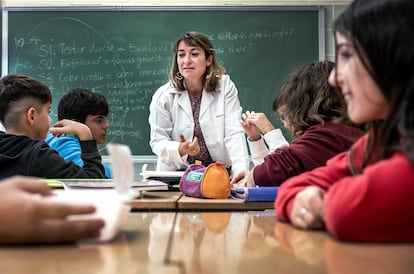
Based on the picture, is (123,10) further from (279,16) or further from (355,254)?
(355,254)

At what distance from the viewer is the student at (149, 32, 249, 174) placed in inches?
111

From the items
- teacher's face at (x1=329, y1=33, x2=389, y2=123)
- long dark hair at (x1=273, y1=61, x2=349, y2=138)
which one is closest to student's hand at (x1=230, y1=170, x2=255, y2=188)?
long dark hair at (x1=273, y1=61, x2=349, y2=138)

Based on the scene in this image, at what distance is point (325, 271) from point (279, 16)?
3.48 metres

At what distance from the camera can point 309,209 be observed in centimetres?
87

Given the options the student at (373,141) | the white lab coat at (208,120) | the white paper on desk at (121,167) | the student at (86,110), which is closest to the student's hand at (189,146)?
the white lab coat at (208,120)

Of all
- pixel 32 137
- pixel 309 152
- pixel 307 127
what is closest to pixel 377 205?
pixel 309 152

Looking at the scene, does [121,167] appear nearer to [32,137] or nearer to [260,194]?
[260,194]

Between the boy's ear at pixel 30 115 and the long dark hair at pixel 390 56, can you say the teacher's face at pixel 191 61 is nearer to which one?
the boy's ear at pixel 30 115

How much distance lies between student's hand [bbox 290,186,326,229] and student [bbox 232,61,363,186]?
24.4 inches

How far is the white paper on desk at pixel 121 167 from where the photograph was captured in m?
0.67

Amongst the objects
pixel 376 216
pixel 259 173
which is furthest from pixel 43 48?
pixel 376 216

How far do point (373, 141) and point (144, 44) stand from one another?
3116 millimetres

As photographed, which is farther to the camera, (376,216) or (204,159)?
(204,159)

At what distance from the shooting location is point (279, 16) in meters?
3.78
